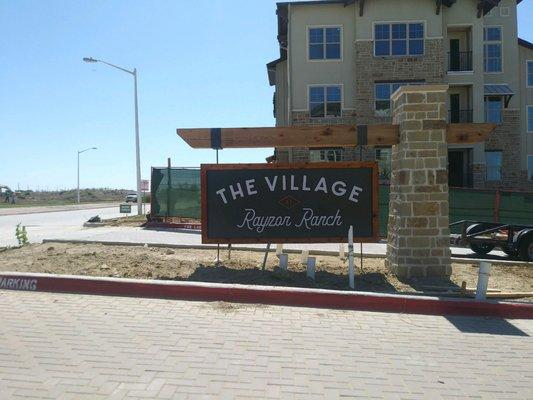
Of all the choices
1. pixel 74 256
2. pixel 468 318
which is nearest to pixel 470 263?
pixel 468 318

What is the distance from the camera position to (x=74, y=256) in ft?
32.0

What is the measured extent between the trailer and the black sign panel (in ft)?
18.2

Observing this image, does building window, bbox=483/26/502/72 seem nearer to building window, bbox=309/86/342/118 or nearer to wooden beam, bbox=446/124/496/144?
building window, bbox=309/86/342/118

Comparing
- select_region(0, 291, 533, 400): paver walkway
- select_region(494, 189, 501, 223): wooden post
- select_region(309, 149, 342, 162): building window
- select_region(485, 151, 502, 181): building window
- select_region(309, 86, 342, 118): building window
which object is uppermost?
select_region(309, 86, 342, 118): building window

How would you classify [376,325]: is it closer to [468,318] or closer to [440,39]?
[468,318]

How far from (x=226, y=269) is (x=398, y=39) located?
25.8 m

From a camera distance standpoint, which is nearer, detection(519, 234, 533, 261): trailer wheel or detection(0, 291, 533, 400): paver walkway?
detection(0, 291, 533, 400): paver walkway

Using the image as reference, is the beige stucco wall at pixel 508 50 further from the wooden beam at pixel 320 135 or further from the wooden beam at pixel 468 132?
the wooden beam at pixel 320 135

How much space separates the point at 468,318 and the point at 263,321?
2644 millimetres

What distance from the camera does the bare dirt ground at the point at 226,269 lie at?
7.88m

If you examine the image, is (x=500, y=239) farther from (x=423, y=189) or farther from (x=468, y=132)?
(x=423, y=189)

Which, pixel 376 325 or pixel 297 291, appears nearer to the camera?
pixel 376 325

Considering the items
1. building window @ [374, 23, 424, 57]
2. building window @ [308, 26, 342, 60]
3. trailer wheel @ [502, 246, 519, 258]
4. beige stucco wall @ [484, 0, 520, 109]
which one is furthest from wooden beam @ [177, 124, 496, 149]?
beige stucco wall @ [484, 0, 520, 109]

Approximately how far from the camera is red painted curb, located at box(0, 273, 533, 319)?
6.46m
